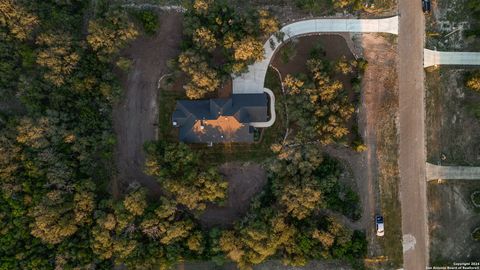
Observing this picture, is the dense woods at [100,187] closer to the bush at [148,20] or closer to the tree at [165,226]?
the tree at [165,226]

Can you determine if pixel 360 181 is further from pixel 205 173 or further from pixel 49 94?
pixel 49 94

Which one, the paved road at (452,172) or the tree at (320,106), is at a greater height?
the tree at (320,106)

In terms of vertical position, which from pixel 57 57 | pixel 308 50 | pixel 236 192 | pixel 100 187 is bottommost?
pixel 236 192

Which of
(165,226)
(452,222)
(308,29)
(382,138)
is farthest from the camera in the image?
(308,29)

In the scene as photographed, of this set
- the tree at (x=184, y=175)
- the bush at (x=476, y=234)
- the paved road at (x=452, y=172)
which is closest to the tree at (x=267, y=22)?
the tree at (x=184, y=175)

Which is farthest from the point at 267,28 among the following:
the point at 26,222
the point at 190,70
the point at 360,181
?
the point at 26,222

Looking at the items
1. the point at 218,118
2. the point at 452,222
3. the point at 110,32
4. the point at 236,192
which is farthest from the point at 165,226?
the point at 452,222

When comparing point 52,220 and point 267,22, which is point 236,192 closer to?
point 267,22
